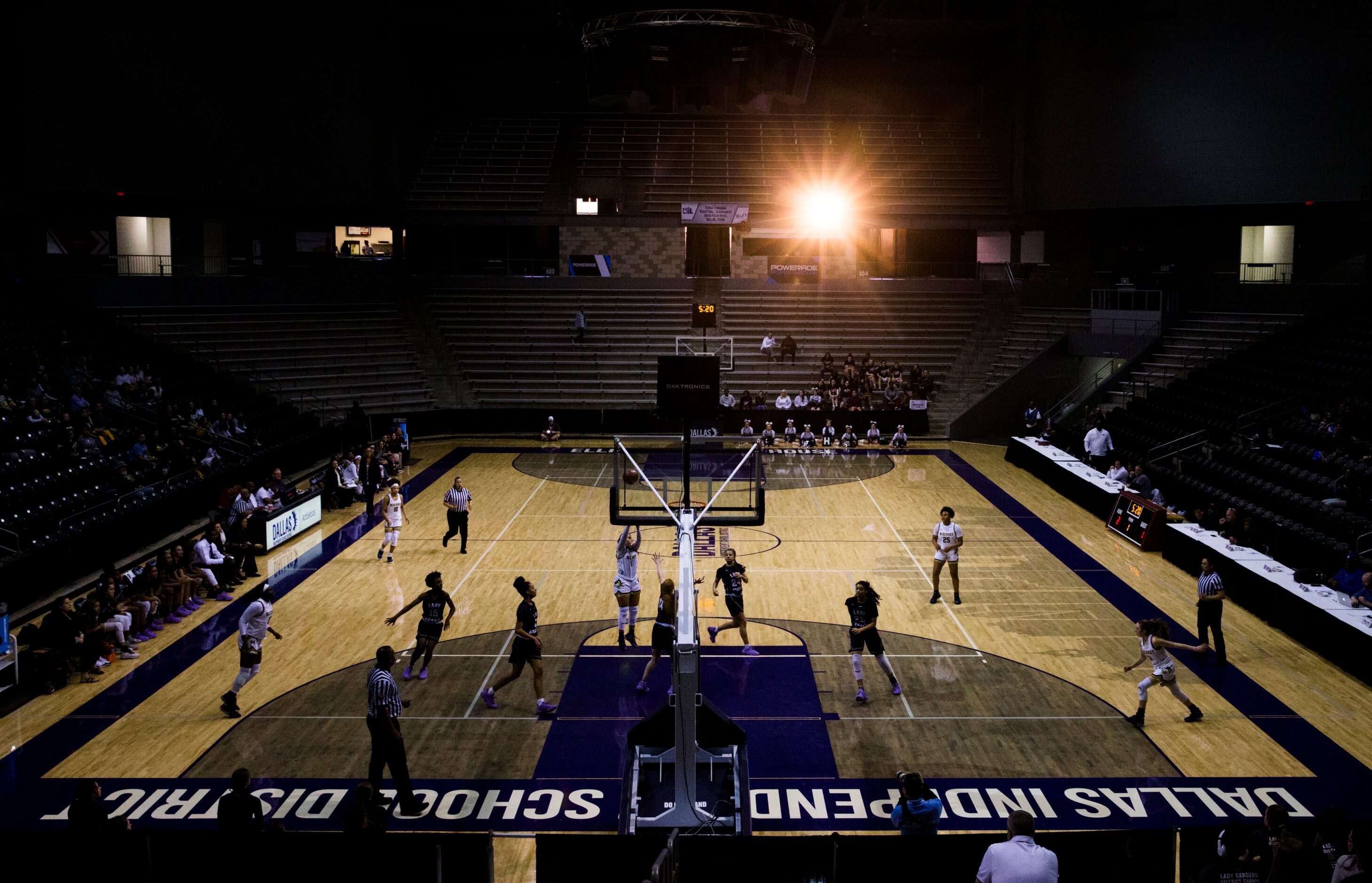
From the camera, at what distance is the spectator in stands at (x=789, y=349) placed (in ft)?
123

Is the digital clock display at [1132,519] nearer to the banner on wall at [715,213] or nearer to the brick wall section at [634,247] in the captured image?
the banner on wall at [715,213]

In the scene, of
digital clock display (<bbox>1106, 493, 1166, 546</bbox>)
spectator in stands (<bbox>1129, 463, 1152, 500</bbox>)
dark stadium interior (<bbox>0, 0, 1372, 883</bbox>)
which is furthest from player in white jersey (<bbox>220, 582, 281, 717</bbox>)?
spectator in stands (<bbox>1129, 463, 1152, 500</bbox>)

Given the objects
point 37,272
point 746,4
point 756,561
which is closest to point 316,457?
point 37,272

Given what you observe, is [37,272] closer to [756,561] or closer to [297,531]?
[297,531]

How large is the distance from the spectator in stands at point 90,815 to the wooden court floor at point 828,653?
3.33 m

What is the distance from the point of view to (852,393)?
35250 millimetres

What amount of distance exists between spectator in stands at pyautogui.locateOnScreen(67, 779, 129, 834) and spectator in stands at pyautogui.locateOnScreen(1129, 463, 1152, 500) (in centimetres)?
1935

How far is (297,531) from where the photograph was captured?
22688 mm

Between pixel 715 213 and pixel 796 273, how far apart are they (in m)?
3.73

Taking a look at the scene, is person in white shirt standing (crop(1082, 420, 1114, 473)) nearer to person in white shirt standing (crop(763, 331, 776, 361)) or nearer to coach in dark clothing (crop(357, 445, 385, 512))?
person in white shirt standing (crop(763, 331, 776, 361))

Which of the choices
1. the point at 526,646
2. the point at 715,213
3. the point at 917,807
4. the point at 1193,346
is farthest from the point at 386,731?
the point at 715,213

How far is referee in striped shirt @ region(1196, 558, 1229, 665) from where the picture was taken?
48.6 feet

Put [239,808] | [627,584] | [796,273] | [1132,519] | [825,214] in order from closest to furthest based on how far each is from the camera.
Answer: [239,808] < [627,584] < [1132,519] < [796,273] < [825,214]

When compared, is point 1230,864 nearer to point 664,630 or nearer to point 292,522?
point 664,630
